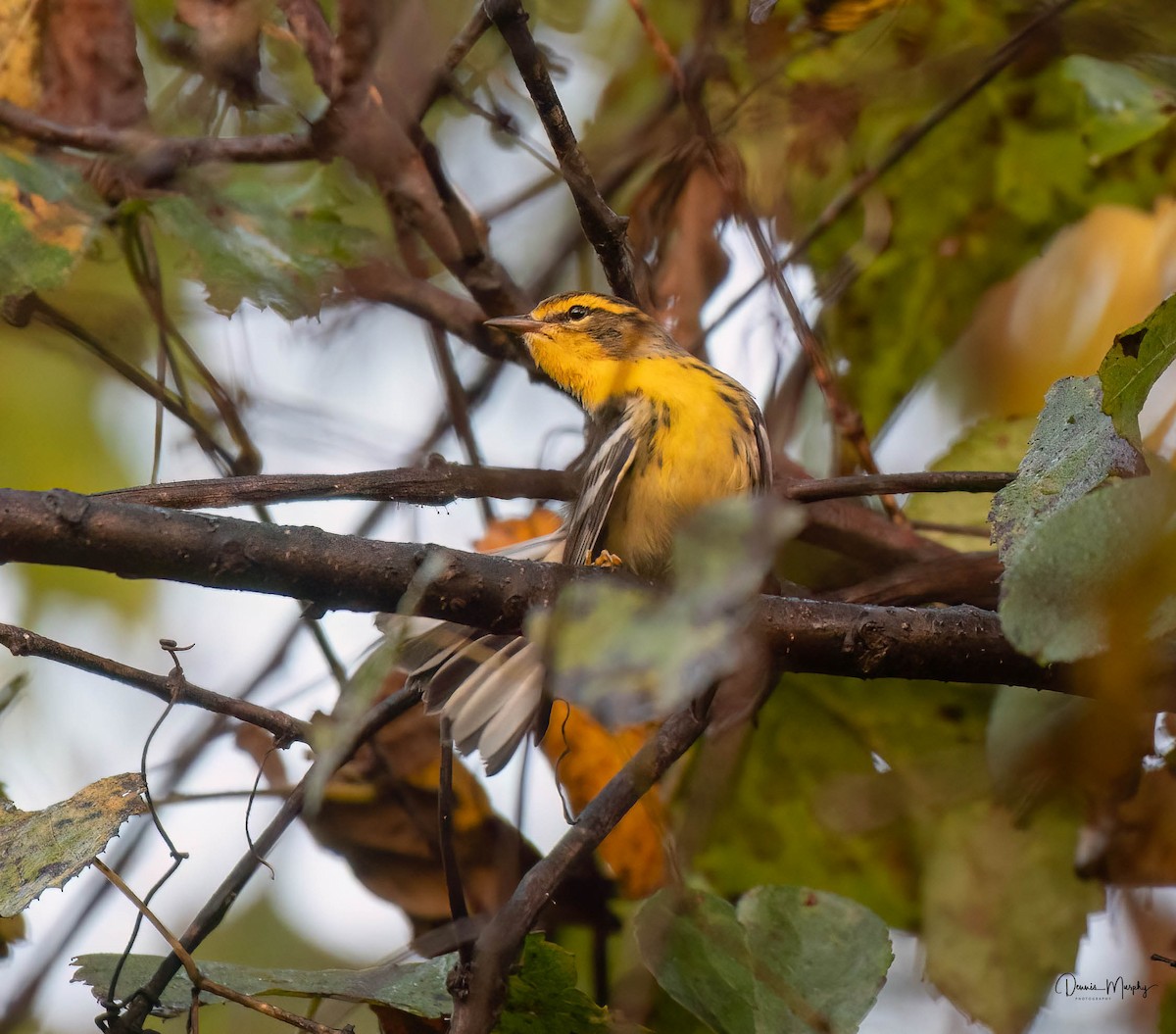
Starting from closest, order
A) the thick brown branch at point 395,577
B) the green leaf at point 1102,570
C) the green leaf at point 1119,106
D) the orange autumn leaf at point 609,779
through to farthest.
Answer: the green leaf at point 1102,570 < the thick brown branch at point 395,577 < the green leaf at point 1119,106 < the orange autumn leaf at point 609,779

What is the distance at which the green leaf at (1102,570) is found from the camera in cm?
97

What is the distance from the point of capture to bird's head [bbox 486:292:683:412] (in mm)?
2691

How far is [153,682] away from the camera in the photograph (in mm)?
1408

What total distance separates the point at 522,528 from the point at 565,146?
3.66 feet

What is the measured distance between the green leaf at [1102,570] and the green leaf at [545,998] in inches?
30.9

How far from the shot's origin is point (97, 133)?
2.27m

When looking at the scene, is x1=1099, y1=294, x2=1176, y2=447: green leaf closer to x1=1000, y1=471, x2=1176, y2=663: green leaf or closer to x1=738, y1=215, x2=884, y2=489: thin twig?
x1=1000, y1=471, x2=1176, y2=663: green leaf

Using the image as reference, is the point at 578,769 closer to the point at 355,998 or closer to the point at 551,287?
the point at 355,998

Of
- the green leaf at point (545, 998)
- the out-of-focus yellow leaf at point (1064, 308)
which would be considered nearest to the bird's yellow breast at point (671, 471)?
the out-of-focus yellow leaf at point (1064, 308)

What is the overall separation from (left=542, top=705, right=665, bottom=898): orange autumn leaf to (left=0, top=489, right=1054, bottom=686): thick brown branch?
75 cm

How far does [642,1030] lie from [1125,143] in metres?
1.62

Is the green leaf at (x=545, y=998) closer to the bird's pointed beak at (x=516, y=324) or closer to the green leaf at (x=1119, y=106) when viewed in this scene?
the bird's pointed beak at (x=516, y=324)

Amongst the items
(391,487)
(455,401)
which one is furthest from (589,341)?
(391,487)

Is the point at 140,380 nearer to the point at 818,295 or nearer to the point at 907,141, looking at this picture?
the point at 818,295
